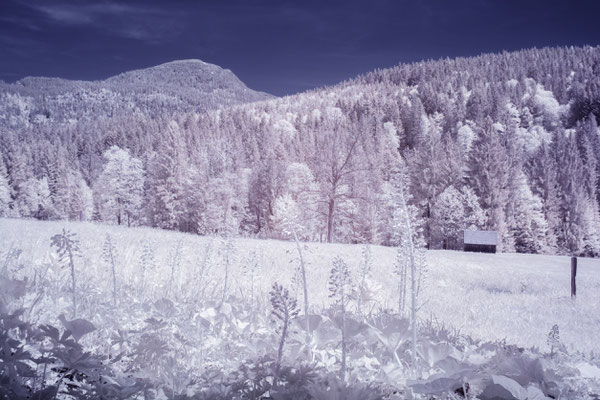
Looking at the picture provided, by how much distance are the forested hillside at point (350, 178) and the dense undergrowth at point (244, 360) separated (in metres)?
0.92

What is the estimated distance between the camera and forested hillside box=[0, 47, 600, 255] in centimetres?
3669

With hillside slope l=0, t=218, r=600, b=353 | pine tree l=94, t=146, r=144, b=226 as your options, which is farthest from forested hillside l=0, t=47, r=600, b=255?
hillside slope l=0, t=218, r=600, b=353

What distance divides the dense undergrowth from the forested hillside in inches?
36.1

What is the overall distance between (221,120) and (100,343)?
4954 inches

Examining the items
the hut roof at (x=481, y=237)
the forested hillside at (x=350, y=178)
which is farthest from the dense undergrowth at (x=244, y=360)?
the hut roof at (x=481, y=237)

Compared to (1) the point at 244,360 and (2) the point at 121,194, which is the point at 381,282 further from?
(2) the point at 121,194

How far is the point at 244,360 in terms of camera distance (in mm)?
2402

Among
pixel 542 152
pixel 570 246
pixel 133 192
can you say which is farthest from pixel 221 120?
pixel 570 246

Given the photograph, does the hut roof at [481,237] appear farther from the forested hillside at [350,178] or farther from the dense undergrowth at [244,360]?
the dense undergrowth at [244,360]

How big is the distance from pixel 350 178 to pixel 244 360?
41.3 meters

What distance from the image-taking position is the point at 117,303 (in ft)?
11.4

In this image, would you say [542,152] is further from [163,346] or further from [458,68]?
[458,68]

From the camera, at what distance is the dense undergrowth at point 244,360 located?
1.59 metres

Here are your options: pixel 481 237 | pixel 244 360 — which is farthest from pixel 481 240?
pixel 244 360
